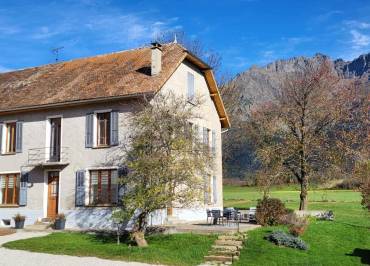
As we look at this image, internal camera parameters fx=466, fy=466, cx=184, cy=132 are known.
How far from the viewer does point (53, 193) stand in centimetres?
2361

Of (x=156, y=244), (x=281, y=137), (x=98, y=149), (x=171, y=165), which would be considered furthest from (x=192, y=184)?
(x=281, y=137)

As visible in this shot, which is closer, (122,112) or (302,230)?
(302,230)

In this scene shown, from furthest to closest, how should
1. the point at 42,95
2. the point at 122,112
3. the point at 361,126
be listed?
1. the point at 361,126
2. the point at 42,95
3. the point at 122,112

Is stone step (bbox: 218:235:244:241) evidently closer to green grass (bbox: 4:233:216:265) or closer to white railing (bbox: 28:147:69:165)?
green grass (bbox: 4:233:216:265)

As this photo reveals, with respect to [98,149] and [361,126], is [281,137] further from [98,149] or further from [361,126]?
[98,149]

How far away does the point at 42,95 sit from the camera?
24.6 meters

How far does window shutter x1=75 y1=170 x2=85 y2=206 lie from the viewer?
2222cm

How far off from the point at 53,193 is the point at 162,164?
28.3 feet

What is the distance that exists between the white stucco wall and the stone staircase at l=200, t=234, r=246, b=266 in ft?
13.5

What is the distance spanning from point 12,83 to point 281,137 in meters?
16.4

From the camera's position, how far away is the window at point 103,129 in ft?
73.9

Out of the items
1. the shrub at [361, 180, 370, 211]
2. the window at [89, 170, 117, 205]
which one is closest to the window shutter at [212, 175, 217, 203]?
the window at [89, 170, 117, 205]

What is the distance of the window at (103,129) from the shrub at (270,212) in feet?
25.9

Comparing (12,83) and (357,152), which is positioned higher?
(12,83)
